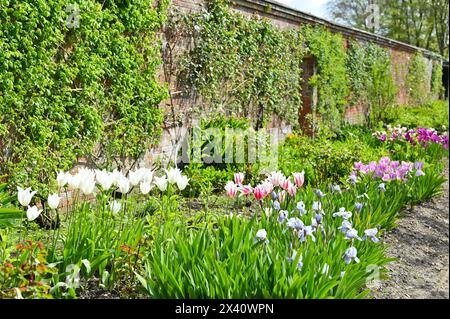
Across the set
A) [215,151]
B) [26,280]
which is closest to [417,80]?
[215,151]

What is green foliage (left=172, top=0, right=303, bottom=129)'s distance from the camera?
7391mm

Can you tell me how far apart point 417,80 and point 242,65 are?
12797mm

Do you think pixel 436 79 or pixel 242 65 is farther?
pixel 436 79

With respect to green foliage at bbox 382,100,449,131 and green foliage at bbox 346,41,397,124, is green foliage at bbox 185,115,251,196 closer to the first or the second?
green foliage at bbox 346,41,397,124

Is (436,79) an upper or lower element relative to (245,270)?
upper

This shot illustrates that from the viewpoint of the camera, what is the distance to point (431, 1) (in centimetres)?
3103

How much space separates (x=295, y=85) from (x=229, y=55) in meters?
2.51

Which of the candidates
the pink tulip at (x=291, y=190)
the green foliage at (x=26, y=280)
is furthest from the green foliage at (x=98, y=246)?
the pink tulip at (x=291, y=190)

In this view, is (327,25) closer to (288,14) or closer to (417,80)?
(288,14)

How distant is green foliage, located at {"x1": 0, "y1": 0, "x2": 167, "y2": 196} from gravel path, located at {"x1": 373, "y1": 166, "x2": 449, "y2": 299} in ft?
10.4

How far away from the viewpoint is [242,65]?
27.7 ft

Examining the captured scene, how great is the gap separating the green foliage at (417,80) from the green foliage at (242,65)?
9.74 metres

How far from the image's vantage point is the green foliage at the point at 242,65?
291 inches

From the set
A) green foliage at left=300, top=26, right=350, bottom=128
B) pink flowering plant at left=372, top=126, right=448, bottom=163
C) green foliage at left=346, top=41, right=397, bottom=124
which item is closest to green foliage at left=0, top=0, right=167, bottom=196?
pink flowering plant at left=372, top=126, right=448, bottom=163
